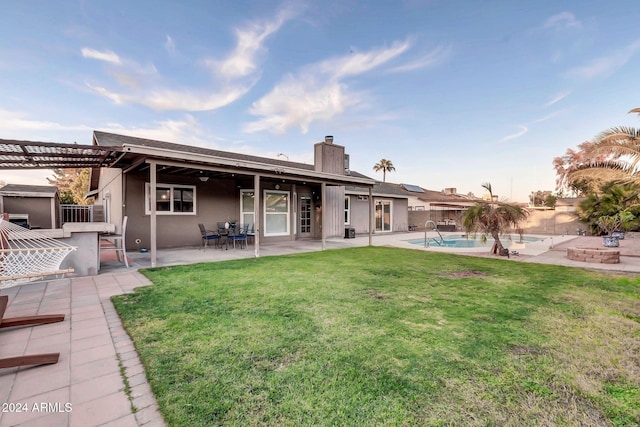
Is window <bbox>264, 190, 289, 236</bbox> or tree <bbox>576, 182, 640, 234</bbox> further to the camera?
window <bbox>264, 190, 289, 236</bbox>

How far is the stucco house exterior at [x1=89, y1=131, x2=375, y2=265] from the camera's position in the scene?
7.62 meters

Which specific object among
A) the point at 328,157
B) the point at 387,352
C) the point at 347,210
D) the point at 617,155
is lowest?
the point at 387,352

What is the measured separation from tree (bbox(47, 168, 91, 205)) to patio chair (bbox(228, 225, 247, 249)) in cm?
2342

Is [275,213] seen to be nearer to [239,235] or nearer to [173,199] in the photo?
[239,235]

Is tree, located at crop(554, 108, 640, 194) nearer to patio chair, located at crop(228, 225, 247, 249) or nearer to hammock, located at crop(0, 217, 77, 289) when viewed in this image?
patio chair, located at crop(228, 225, 247, 249)

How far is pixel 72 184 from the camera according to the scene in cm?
3033

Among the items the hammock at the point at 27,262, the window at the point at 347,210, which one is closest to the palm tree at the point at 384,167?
the window at the point at 347,210

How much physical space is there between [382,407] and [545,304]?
3.79m

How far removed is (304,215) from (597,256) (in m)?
10.8

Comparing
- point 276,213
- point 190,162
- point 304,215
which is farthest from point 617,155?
point 190,162

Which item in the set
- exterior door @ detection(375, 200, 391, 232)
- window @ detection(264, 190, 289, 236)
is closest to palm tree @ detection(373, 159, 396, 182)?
exterior door @ detection(375, 200, 391, 232)

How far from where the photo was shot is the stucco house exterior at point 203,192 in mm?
7625

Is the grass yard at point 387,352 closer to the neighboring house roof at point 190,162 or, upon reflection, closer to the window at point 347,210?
the neighboring house roof at point 190,162

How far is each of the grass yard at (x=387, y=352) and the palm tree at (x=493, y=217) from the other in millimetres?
3418
